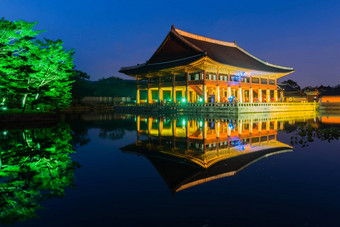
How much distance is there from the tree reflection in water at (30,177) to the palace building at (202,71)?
1070 inches

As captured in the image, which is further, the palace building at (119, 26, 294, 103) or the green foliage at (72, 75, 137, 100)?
the green foliage at (72, 75, 137, 100)

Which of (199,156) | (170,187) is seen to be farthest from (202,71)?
(170,187)

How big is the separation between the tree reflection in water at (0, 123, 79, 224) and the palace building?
2717 centimetres

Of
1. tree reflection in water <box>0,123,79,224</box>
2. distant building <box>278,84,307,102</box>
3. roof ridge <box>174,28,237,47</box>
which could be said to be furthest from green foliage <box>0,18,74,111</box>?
distant building <box>278,84,307,102</box>

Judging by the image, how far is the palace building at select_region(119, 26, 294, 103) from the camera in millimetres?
37500

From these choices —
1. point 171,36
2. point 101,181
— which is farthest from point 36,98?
point 171,36

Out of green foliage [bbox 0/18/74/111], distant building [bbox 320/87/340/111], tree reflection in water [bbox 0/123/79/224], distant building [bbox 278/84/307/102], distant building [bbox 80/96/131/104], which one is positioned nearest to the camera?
tree reflection in water [bbox 0/123/79/224]

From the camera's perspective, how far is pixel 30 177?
6559 mm

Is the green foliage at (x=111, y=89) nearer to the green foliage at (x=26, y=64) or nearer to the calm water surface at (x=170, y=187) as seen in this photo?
the green foliage at (x=26, y=64)

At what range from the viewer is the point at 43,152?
963 centimetres

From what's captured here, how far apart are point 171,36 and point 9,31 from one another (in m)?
31.3

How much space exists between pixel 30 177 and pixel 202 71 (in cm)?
3280

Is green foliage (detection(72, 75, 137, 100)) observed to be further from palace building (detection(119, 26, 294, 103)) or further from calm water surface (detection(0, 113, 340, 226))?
calm water surface (detection(0, 113, 340, 226))

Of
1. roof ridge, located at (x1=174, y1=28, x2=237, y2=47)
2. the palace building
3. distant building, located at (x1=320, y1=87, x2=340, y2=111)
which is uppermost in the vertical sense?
roof ridge, located at (x1=174, y1=28, x2=237, y2=47)
